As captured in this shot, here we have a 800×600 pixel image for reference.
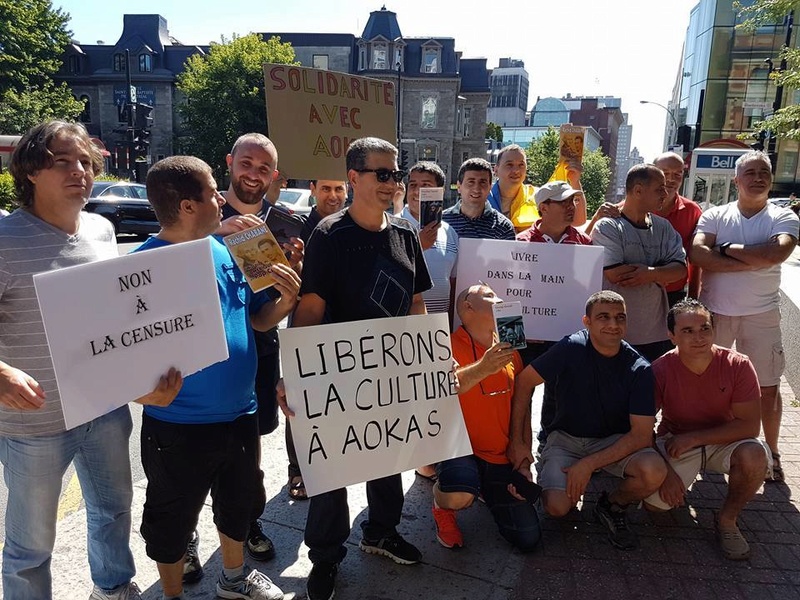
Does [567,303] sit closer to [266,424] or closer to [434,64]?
[266,424]

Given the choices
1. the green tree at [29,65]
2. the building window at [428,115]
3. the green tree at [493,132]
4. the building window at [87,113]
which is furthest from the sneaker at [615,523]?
the green tree at [493,132]

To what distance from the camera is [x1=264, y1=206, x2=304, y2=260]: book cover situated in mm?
2816

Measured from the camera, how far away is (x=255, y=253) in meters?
2.27

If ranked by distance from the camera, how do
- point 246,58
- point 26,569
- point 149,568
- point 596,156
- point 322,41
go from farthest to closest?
point 322,41 → point 596,156 → point 246,58 → point 149,568 → point 26,569

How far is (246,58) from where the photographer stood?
3653cm

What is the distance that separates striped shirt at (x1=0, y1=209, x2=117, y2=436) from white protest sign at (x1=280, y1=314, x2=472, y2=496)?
2.84ft

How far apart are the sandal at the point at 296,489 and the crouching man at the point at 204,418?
1003mm

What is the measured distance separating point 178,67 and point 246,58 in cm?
1333

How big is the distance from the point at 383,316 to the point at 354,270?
0.27 meters

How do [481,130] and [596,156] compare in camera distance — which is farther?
[481,130]

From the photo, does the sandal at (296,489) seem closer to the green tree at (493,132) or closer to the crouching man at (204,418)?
the crouching man at (204,418)

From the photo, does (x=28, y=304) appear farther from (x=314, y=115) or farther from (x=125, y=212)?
(x=125, y=212)

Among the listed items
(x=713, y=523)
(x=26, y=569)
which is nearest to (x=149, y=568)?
(x=26, y=569)

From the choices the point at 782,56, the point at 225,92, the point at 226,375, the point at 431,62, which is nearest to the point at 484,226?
the point at 226,375
